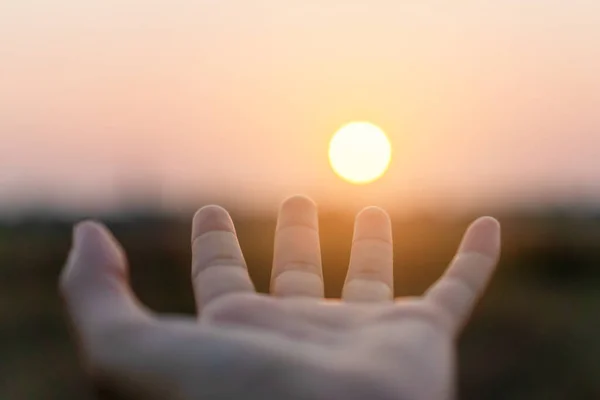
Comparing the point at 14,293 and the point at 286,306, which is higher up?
the point at 286,306

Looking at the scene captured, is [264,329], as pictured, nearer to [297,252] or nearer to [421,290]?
[297,252]

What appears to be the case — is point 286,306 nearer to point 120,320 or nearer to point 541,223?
point 120,320

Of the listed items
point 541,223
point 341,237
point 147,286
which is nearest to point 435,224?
point 541,223

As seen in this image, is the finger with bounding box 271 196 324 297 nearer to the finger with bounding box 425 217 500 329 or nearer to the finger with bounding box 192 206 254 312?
the finger with bounding box 192 206 254 312

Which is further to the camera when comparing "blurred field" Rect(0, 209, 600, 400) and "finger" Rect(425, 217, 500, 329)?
"blurred field" Rect(0, 209, 600, 400)

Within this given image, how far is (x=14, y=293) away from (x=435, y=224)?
7256 mm

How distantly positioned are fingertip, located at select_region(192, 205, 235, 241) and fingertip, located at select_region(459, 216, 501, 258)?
0.46 meters

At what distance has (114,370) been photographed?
1.62m

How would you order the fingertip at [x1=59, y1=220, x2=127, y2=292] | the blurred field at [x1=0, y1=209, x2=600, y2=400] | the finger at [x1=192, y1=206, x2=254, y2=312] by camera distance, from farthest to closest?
1. the blurred field at [x1=0, y1=209, x2=600, y2=400]
2. the finger at [x1=192, y1=206, x2=254, y2=312]
3. the fingertip at [x1=59, y1=220, x2=127, y2=292]

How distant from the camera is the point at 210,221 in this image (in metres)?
2.08

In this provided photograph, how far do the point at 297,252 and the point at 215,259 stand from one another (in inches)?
9.8

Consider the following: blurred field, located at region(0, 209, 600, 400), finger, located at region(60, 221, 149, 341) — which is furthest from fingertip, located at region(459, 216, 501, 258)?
blurred field, located at region(0, 209, 600, 400)

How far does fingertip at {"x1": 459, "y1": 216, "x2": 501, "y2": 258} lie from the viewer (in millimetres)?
2097

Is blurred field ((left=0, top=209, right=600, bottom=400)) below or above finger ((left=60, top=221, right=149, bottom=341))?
below
